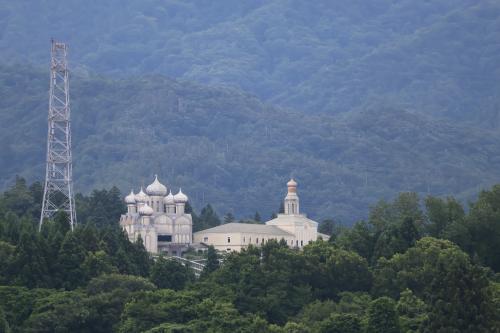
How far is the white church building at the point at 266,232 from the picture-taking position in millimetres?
129375

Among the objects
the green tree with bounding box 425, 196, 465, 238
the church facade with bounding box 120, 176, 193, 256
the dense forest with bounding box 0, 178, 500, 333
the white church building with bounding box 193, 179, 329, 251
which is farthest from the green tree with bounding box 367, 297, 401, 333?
the white church building with bounding box 193, 179, 329, 251

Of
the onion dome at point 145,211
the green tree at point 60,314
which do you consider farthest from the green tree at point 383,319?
the onion dome at point 145,211

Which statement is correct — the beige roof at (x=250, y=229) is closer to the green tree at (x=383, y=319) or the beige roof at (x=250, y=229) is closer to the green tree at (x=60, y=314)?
the green tree at (x=60, y=314)

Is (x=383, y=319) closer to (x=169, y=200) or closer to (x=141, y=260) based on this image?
(x=141, y=260)

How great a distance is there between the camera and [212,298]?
310ft

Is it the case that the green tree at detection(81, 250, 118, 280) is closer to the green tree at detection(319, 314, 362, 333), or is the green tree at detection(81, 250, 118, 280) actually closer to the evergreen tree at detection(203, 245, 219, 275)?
the evergreen tree at detection(203, 245, 219, 275)

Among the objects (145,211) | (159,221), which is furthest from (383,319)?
(159,221)

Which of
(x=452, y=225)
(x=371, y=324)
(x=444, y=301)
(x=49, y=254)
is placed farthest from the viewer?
(x=452, y=225)

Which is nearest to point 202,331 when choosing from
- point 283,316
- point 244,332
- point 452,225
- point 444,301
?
point 244,332

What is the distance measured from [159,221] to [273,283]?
3019cm

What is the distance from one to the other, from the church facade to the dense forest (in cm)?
1277

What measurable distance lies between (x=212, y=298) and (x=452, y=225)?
22011 millimetres

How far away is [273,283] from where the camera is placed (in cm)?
9875

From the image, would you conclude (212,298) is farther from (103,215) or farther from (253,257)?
(103,215)
